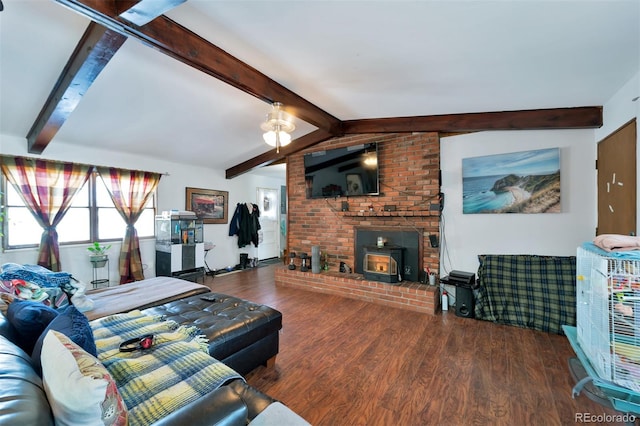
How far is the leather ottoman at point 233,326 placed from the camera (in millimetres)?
1805

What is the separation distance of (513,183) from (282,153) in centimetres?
367

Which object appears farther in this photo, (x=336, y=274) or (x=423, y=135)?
(x=336, y=274)

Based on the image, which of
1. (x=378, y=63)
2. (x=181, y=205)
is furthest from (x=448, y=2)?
(x=181, y=205)

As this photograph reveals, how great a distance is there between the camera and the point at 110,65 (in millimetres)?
2369

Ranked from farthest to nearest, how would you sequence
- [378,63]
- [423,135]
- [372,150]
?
[372,150], [423,135], [378,63]

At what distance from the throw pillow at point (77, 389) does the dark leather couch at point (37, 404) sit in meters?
0.04

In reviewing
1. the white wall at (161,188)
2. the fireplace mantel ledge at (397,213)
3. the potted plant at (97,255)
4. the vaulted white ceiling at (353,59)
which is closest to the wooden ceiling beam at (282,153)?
the white wall at (161,188)

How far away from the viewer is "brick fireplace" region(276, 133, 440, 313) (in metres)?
3.62

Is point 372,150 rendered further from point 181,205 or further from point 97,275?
point 97,275

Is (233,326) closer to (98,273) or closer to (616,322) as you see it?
(616,322)

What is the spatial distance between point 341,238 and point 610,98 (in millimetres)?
3481

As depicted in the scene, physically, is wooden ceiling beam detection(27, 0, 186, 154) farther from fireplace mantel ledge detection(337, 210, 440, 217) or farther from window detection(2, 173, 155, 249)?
fireplace mantel ledge detection(337, 210, 440, 217)

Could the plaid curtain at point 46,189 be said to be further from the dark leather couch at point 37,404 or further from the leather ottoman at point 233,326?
the dark leather couch at point 37,404

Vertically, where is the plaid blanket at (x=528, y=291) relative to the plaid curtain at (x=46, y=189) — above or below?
below
